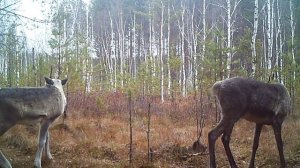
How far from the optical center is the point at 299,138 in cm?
923

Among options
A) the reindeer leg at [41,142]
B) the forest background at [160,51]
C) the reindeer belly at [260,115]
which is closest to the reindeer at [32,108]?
the reindeer leg at [41,142]

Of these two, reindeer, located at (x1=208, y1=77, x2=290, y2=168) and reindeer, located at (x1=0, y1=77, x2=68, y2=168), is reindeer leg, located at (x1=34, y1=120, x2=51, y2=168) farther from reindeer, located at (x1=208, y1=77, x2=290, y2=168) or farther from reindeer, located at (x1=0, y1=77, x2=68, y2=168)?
reindeer, located at (x1=208, y1=77, x2=290, y2=168)

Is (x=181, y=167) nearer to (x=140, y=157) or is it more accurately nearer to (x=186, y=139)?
(x=140, y=157)

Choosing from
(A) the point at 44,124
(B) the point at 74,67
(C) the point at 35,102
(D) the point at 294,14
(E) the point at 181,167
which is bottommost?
(E) the point at 181,167

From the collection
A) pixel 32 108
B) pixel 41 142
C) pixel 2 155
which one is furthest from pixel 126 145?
pixel 2 155

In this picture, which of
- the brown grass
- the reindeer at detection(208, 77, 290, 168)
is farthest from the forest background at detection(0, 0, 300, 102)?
the reindeer at detection(208, 77, 290, 168)

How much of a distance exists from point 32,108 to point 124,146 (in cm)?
329

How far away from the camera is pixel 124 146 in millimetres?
9336

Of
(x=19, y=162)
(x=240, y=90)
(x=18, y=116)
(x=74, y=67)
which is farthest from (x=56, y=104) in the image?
(x=74, y=67)

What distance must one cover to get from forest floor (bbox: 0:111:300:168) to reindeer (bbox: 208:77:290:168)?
1229 mm

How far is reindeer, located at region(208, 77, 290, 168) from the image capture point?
646 centimetres

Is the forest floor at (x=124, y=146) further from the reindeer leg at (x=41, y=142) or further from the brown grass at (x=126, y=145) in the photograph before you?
the reindeer leg at (x=41, y=142)

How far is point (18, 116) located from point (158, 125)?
7.05 metres

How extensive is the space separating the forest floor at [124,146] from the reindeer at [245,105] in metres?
1.23
